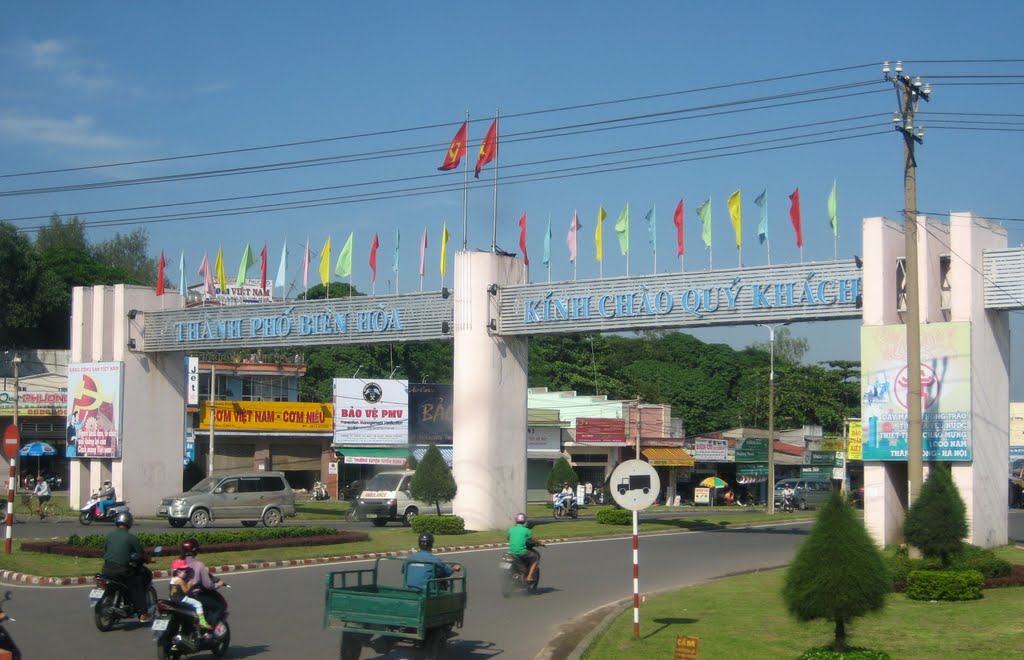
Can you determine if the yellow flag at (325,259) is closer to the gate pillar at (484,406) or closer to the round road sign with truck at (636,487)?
the gate pillar at (484,406)

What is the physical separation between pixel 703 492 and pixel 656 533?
2834 centimetres

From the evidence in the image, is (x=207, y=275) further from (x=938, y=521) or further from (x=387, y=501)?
(x=938, y=521)

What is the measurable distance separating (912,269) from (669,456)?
44364 millimetres

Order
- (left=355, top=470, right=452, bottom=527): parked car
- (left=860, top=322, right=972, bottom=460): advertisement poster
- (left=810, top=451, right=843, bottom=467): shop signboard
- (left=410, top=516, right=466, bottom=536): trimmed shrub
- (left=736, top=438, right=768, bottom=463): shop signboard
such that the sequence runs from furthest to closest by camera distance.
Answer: (left=810, top=451, right=843, bottom=467): shop signboard → (left=736, top=438, right=768, bottom=463): shop signboard → (left=355, top=470, right=452, bottom=527): parked car → (left=410, top=516, right=466, bottom=536): trimmed shrub → (left=860, top=322, right=972, bottom=460): advertisement poster

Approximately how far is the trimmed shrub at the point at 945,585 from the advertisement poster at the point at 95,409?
3112 centimetres

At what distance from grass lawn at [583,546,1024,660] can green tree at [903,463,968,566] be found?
99 centimetres

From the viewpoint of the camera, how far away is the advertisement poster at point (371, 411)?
5672 cm

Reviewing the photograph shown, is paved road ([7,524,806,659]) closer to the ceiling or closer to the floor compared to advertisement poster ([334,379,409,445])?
closer to the floor

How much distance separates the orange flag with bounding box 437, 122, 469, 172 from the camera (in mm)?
34031

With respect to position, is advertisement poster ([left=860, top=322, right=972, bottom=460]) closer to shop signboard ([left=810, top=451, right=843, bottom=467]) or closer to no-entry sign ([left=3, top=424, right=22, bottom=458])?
no-entry sign ([left=3, top=424, right=22, bottom=458])

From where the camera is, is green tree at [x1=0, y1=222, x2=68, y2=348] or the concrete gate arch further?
green tree at [x1=0, y1=222, x2=68, y2=348]

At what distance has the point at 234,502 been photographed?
114ft

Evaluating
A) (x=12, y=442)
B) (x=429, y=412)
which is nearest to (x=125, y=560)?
(x=12, y=442)

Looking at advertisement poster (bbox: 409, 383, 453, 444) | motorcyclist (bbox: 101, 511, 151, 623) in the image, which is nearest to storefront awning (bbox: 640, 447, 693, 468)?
advertisement poster (bbox: 409, 383, 453, 444)
